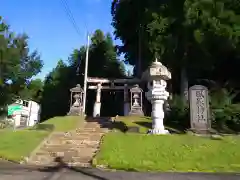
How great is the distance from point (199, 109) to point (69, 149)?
23.3ft

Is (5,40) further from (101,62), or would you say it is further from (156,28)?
(156,28)

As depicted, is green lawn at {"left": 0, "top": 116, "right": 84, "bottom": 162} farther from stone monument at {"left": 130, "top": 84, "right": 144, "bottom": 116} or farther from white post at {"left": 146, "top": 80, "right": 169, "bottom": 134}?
stone monument at {"left": 130, "top": 84, "right": 144, "bottom": 116}

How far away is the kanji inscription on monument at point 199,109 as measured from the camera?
1434 centimetres

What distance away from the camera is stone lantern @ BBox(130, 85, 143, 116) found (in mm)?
21047

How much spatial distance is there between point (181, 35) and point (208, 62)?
2750 mm

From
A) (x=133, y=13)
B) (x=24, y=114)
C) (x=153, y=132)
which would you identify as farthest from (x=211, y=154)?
(x=24, y=114)

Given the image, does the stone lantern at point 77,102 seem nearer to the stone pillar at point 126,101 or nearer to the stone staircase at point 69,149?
the stone pillar at point 126,101

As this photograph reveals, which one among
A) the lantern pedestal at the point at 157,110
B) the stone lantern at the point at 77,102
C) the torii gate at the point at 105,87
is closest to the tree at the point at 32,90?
the torii gate at the point at 105,87

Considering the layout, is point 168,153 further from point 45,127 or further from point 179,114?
point 45,127

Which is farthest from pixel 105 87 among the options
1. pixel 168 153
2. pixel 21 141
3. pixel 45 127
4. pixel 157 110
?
pixel 168 153

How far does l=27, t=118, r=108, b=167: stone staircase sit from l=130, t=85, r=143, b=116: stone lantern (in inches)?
256

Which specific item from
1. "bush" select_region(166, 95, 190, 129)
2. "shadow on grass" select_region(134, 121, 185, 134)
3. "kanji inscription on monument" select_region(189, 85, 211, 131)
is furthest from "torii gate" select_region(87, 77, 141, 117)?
"kanji inscription on monument" select_region(189, 85, 211, 131)

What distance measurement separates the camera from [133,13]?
26391 millimetres

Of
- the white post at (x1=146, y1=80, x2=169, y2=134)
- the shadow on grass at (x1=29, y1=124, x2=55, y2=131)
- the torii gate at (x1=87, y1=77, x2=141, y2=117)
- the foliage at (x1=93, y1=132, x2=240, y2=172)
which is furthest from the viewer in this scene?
the torii gate at (x1=87, y1=77, x2=141, y2=117)
